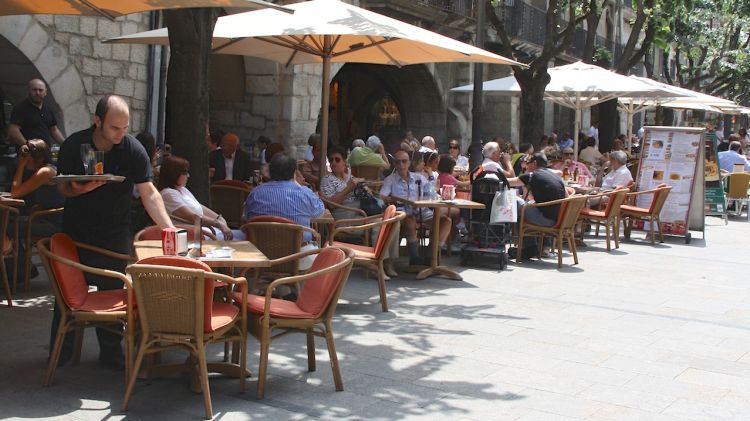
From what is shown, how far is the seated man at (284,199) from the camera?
7.23m

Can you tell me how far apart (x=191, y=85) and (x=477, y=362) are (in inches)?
137

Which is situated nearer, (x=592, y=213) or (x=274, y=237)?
(x=274, y=237)

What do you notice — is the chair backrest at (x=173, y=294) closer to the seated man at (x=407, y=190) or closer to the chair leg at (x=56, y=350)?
the chair leg at (x=56, y=350)

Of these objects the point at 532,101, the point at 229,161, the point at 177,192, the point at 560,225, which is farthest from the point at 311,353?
the point at 532,101

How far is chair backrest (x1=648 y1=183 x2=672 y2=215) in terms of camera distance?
1290 cm

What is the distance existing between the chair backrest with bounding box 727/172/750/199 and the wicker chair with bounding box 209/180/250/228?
1177 centimetres

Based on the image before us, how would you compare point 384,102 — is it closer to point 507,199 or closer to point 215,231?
point 507,199

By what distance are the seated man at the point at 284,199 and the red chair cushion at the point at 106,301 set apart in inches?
78.4

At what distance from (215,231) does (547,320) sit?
266cm

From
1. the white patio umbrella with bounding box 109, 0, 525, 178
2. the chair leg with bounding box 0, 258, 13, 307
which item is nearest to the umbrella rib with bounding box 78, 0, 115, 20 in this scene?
the white patio umbrella with bounding box 109, 0, 525, 178

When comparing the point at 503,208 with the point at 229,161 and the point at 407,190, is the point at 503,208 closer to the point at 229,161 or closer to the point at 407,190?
the point at 407,190

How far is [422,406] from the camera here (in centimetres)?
499

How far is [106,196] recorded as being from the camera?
5352 millimetres

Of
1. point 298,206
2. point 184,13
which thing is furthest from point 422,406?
point 184,13
